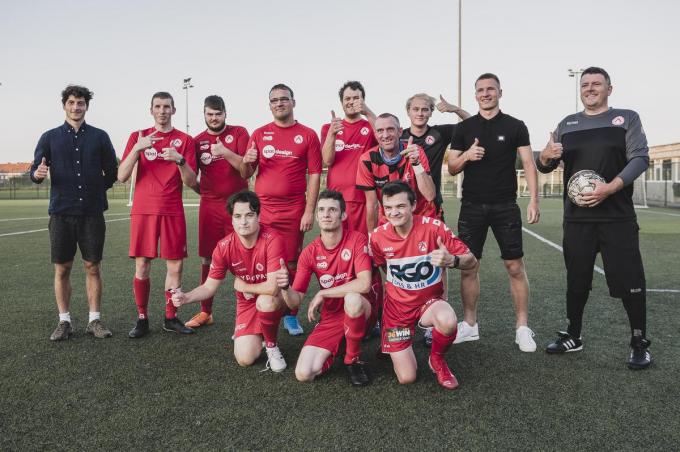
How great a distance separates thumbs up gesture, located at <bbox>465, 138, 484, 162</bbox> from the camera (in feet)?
14.0

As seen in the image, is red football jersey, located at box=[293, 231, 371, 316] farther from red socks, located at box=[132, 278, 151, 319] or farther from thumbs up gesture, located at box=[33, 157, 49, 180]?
thumbs up gesture, located at box=[33, 157, 49, 180]

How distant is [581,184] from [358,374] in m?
2.21

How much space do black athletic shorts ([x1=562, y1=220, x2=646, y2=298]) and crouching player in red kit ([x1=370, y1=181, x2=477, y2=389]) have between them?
0.99 metres

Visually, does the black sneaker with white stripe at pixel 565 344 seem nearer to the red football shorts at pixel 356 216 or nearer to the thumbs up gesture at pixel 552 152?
the thumbs up gesture at pixel 552 152

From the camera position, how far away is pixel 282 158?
4977mm

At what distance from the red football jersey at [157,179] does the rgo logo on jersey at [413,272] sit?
226 centimetres

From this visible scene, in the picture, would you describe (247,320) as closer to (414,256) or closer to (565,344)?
(414,256)

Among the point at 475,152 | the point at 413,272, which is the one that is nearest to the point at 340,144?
the point at 475,152

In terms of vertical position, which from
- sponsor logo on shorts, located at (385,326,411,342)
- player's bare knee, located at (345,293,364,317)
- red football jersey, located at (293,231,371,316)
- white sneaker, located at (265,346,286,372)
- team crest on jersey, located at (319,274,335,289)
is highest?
red football jersey, located at (293,231,371,316)

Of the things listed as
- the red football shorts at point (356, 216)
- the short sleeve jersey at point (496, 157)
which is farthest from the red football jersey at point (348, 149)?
the short sleeve jersey at point (496, 157)

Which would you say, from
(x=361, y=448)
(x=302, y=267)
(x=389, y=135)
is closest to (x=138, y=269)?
(x=302, y=267)

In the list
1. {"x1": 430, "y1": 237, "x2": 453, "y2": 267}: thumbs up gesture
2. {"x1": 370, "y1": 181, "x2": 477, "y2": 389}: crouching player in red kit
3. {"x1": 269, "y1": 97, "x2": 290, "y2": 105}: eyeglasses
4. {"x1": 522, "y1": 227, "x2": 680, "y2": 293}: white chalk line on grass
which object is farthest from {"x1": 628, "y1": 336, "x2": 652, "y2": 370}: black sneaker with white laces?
Answer: {"x1": 269, "y1": 97, "x2": 290, "y2": 105}: eyeglasses

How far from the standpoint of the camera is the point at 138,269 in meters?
4.97

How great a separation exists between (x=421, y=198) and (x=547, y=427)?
2.20 meters
